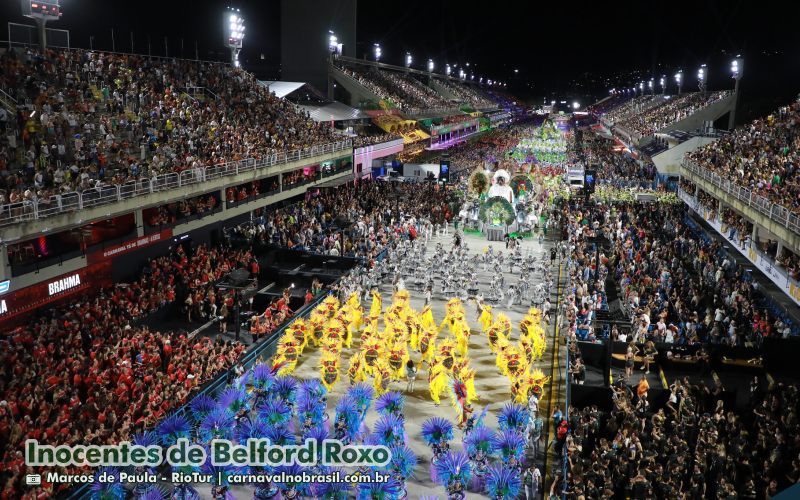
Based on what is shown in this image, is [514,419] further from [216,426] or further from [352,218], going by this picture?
[352,218]

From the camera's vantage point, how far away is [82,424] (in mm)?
12883

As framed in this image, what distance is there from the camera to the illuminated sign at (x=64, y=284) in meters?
20.3

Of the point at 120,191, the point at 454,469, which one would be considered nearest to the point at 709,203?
the point at 454,469

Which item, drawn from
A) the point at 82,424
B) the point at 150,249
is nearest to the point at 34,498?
the point at 82,424

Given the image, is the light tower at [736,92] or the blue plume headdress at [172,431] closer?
the blue plume headdress at [172,431]

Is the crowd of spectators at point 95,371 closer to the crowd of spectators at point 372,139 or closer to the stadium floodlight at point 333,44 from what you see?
the crowd of spectators at point 372,139

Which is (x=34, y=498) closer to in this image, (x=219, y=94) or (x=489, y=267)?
(x=489, y=267)

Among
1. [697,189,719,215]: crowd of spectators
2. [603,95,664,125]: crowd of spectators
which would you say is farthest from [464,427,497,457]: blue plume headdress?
[603,95,664,125]: crowd of spectators

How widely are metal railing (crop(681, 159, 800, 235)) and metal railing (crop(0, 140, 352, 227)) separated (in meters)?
19.9

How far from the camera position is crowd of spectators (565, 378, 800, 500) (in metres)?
11.7

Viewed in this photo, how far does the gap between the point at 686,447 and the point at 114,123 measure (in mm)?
22511

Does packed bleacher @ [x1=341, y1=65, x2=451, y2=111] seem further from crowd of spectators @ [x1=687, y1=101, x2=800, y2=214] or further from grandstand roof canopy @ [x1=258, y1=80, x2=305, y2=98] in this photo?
crowd of spectators @ [x1=687, y1=101, x2=800, y2=214]

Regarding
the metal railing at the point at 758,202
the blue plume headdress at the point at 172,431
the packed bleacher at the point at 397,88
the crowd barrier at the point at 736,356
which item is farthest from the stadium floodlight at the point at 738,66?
the blue plume headdress at the point at 172,431

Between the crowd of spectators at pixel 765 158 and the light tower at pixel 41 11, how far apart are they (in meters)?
27.7
